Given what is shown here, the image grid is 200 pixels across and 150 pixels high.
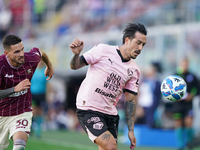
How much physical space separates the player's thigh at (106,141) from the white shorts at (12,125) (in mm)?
1208

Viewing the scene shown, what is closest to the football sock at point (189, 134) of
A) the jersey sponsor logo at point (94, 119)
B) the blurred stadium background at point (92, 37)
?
the blurred stadium background at point (92, 37)

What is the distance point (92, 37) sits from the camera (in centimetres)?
1675

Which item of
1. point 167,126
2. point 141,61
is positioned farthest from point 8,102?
point 141,61

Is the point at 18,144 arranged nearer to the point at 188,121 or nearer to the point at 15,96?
the point at 15,96

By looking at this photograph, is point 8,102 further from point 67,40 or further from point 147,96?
point 67,40

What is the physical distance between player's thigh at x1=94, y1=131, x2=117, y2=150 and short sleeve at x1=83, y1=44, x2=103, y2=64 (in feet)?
3.53

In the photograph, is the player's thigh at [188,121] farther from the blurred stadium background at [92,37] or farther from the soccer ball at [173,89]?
the soccer ball at [173,89]

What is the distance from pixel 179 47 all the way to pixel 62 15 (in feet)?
30.0

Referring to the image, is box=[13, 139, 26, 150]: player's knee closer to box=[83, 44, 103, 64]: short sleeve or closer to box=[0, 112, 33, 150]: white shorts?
box=[0, 112, 33, 150]: white shorts

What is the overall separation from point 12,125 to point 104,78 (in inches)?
63.8

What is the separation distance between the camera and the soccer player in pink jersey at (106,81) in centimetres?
545

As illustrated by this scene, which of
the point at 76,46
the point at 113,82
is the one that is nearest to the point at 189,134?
the point at 113,82

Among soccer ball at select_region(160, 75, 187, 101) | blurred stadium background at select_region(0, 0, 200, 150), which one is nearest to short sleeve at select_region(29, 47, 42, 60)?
soccer ball at select_region(160, 75, 187, 101)

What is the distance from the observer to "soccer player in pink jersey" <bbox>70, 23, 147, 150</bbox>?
5.45 metres
